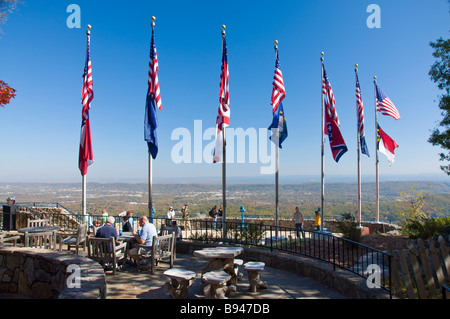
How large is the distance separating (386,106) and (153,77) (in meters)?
12.5

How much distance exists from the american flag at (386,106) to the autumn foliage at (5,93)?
1686cm

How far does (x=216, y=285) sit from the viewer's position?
5.71m

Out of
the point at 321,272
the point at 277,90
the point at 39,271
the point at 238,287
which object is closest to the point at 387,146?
the point at 277,90

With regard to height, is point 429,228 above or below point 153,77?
below

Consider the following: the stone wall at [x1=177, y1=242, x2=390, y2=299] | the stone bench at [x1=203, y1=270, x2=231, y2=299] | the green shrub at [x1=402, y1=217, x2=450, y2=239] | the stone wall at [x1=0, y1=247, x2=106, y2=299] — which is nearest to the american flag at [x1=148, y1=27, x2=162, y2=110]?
the stone wall at [x1=177, y1=242, x2=390, y2=299]

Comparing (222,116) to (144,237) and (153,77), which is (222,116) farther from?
(144,237)

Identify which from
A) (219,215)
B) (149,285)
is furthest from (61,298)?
(219,215)

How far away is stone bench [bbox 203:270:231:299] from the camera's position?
552cm

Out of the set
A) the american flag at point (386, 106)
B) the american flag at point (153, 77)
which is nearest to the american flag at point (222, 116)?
the american flag at point (153, 77)

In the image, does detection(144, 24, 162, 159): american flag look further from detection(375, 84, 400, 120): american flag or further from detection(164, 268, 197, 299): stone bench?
detection(375, 84, 400, 120): american flag
